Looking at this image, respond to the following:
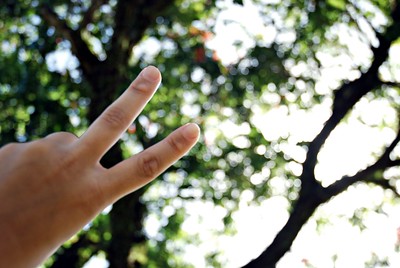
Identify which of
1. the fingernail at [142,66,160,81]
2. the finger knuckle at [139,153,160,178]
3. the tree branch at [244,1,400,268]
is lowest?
the tree branch at [244,1,400,268]

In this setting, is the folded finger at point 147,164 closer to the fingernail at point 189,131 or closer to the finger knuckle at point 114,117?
the fingernail at point 189,131

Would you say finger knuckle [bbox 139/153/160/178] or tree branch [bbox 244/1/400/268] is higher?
finger knuckle [bbox 139/153/160/178]

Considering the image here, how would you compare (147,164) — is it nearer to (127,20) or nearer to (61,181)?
(61,181)

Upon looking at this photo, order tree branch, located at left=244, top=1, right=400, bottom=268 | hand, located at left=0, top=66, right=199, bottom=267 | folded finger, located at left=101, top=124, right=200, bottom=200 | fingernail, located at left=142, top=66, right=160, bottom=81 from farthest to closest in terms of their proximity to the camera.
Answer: tree branch, located at left=244, top=1, right=400, bottom=268 < fingernail, located at left=142, top=66, right=160, bottom=81 < folded finger, located at left=101, top=124, right=200, bottom=200 < hand, located at left=0, top=66, right=199, bottom=267

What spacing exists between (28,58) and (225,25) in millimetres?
3085

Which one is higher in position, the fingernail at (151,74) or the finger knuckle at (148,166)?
the fingernail at (151,74)

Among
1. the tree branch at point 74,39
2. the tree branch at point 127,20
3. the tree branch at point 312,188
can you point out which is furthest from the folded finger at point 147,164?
the tree branch at point 74,39

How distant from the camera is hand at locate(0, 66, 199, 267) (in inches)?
59.3

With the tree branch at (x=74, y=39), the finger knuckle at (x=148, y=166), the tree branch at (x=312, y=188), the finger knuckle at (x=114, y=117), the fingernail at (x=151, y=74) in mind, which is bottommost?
the tree branch at (x=312, y=188)

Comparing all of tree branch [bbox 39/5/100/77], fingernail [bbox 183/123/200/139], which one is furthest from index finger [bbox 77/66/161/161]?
tree branch [bbox 39/5/100/77]

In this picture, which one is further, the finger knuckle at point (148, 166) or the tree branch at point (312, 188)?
the tree branch at point (312, 188)

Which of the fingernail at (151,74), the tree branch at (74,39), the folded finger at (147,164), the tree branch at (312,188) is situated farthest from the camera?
the tree branch at (74,39)

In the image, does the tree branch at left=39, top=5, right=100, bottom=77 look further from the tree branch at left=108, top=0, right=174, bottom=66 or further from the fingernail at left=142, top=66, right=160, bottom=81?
the fingernail at left=142, top=66, right=160, bottom=81

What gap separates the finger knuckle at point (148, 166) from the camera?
1.74m
